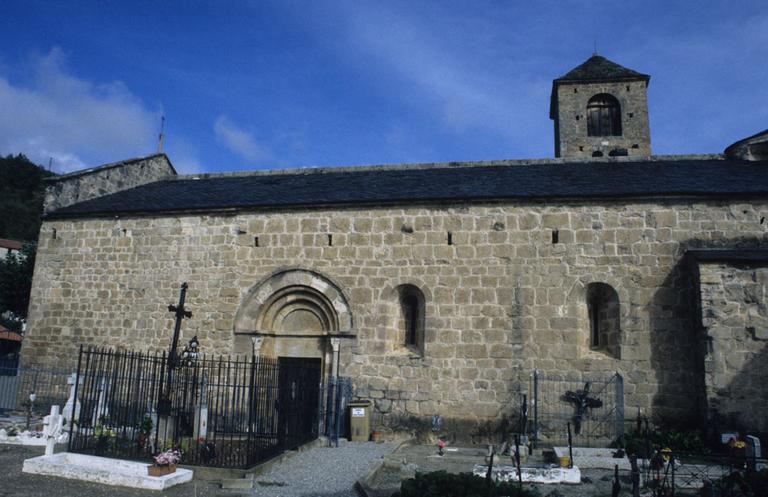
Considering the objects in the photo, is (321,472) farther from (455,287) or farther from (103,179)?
(103,179)

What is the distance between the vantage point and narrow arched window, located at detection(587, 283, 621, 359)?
1209 cm

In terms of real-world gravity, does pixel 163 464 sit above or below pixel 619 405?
below

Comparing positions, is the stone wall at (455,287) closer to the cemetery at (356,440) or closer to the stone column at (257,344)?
the stone column at (257,344)

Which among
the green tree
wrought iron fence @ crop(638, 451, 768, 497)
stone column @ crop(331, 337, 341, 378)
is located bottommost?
wrought iron fence @ crop(638, 451, 768, 497)

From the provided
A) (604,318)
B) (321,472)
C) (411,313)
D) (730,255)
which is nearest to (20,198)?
(411,313)

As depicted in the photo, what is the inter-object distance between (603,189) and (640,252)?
68.6 inches

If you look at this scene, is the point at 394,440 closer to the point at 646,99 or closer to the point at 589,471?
the point at 589,471

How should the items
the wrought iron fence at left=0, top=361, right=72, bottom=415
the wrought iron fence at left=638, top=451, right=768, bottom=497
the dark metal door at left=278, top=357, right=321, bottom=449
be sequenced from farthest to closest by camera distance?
1. the wrought iron fence at left=0, top=361, right=72, bottom=415
2. the dark metal door at left=278, top=357, right=321, bottom=449
3. the wrought iron fence at left=638, top=451, right=768, bottom=497

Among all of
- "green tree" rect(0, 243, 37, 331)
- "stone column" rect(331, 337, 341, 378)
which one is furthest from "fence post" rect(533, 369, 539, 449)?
"green tree" rect(0, 243, 37, 331)

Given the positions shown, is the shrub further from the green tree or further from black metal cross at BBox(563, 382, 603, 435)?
the green tree

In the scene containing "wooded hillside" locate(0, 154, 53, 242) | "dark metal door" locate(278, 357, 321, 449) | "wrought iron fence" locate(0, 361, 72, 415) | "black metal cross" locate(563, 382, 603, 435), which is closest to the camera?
"dark metal door" locate(278, 357, 321, 449)

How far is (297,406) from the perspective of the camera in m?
11.2

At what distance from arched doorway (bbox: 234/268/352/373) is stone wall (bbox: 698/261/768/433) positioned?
25.7ft

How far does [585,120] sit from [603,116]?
3.13 ft
